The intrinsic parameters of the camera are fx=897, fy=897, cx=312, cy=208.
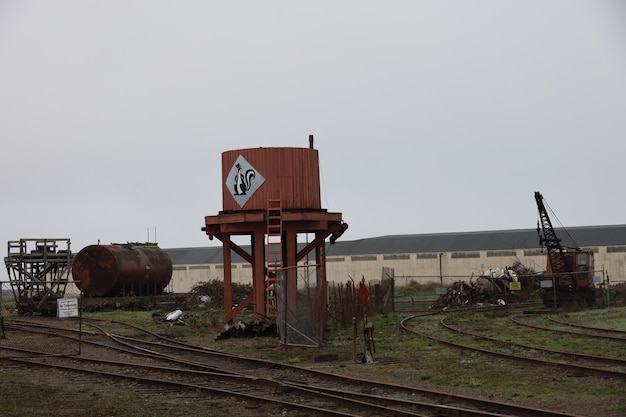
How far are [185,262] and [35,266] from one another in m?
45.2

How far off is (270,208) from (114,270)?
18.4 meters

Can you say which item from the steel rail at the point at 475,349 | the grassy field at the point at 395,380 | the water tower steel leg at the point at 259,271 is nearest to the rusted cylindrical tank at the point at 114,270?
the water tower steel leg at the point at 259,271

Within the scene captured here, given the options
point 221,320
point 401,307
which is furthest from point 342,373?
point 401,307

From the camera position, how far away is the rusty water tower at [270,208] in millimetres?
31641

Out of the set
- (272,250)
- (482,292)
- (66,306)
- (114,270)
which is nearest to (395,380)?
(272,250)

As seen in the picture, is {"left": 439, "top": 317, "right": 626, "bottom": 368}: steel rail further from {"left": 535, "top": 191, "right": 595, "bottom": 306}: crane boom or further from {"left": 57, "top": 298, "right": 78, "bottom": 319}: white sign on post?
{"left": 57, "top": 298, "right": 78, "bottom": 319}: white sign on post

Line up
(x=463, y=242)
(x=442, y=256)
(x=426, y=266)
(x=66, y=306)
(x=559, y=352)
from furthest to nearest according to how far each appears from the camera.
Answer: (x=463, y=242) → (x=426, y=266) → (x=442, y=256) → (x=66, y=306) → (x=559, y=352)

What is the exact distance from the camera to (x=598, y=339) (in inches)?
1017

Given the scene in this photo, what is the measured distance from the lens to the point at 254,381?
1836 cm

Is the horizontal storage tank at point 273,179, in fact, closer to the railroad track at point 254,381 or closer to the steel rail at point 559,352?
the railroad track at point 254,381

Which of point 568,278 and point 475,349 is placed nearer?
point 475,349

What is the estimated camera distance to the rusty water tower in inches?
1246

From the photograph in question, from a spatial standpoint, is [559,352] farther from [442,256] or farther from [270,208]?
[442,256]

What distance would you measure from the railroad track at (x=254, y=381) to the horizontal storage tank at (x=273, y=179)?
6.21 meters
